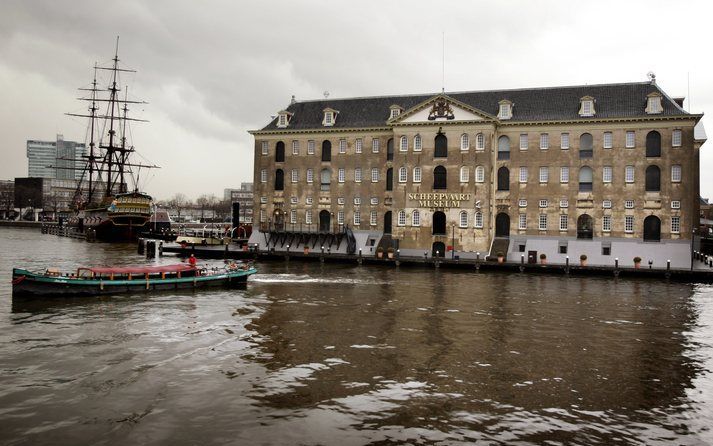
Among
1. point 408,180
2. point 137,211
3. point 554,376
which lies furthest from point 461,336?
point 137,211

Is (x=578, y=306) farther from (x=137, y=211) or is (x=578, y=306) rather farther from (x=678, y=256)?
(x=137, y=211)

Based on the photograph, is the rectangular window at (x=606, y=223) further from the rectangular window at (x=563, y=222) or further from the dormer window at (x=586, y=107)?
the dormer window at (x=586, y=107)

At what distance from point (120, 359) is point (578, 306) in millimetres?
26693

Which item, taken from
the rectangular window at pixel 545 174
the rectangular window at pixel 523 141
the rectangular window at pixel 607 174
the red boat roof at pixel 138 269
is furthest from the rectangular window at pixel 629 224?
the red boat roof at pixel 138 269

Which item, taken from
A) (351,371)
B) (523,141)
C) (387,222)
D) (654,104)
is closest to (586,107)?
(654,104)

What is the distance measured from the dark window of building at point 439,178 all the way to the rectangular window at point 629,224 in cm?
1926

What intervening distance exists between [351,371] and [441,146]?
46103mm

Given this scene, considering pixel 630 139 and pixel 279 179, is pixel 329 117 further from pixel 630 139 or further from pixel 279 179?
pixel 630 139

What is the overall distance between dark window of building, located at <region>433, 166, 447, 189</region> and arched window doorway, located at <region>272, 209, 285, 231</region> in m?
20.7

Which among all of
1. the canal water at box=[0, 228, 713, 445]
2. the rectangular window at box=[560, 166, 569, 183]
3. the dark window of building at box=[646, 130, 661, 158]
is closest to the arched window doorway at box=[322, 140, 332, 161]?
the rectangular window at box=[560, 166, 569, 183]

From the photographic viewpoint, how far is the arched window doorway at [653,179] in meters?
56.3

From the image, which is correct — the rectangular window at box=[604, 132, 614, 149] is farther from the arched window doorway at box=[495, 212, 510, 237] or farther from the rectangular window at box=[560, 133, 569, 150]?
the arched window doorway at box=[495, 212, 510, 237]

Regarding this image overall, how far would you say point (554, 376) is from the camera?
18.9 m

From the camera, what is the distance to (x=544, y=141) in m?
59.9
